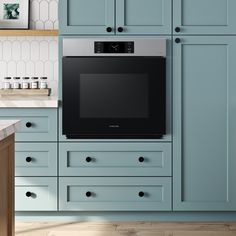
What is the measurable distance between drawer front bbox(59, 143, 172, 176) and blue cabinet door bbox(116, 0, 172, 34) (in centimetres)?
81

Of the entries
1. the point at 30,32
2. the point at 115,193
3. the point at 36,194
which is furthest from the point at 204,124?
the point at 30,32

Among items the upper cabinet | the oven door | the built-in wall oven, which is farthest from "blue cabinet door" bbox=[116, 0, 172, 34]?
the oven door

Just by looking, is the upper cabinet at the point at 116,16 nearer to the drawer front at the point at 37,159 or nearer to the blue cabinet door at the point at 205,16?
the blue cabinet door at the point at 205,16

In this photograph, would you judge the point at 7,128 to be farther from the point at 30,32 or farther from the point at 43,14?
the point at 43,14

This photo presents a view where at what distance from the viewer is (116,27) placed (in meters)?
3.78

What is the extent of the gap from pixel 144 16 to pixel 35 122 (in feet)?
3.47

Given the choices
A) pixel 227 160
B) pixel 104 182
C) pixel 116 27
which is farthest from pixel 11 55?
pixel 227 160

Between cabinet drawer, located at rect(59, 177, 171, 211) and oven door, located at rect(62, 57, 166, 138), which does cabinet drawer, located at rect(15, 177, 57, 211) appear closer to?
cabinet drawer, located at rect(59, 177, 171, 211)

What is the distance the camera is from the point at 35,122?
12.4 feet

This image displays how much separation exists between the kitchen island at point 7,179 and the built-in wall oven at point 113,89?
134 centimetres

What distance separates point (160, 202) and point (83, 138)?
70cm

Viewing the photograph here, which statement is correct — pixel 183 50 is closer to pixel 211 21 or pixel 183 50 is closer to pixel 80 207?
pixel 211 21

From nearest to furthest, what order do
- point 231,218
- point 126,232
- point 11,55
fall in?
point 126,232 → point 231,218 → point 11,55

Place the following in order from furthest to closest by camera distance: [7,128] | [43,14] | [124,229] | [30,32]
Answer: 1. [43,14]
2. [30,32]
3. [124,229]
4. [7,128]
